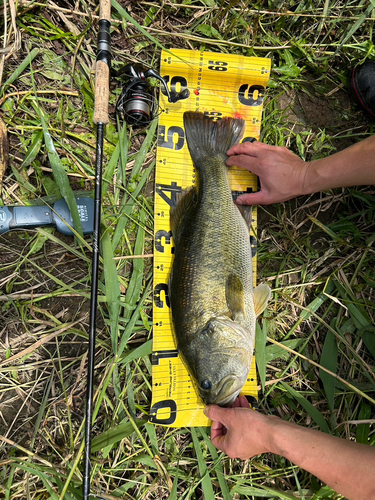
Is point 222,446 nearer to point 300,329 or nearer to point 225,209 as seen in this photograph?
point 300,329

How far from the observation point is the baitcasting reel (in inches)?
111

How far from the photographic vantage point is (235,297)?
249 centimetres

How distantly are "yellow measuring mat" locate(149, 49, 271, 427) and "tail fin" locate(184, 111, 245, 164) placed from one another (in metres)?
0.14

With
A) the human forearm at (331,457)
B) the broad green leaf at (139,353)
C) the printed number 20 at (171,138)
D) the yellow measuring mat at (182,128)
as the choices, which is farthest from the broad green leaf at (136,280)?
the human forearm at (331,457)

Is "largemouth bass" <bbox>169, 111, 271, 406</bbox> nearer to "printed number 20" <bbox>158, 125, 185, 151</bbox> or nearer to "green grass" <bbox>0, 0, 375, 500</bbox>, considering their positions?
"printed number 20" <bbox>158, 125, 185, 151</bbox>

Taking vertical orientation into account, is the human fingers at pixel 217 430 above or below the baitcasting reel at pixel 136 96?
below

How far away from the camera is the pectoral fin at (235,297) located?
2469 mm

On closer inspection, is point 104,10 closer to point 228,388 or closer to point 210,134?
point 210,134

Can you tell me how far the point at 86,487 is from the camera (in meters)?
2.29

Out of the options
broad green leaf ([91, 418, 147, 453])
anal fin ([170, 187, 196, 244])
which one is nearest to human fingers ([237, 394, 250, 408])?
broad green leaf ([91, 418, 147, 453])

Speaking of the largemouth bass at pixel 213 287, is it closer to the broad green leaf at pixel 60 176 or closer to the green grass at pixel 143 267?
the green grass at pixel 143 267

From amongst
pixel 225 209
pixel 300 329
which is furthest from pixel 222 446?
pixel 225 209

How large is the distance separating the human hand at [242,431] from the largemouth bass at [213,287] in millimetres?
95

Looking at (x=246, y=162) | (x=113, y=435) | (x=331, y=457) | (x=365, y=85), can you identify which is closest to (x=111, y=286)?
(x=113, y=435)
